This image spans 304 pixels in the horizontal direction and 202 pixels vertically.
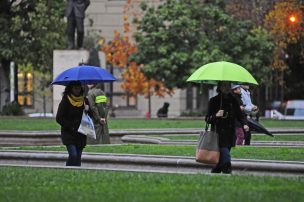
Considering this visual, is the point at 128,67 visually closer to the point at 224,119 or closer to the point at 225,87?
the point at 225,87

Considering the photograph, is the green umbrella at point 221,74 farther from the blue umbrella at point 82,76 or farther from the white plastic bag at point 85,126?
the blue umbrella at point 82,76

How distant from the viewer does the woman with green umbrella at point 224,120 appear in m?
14.3

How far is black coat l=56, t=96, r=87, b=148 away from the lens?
15305 mm

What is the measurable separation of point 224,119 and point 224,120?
0.06ft

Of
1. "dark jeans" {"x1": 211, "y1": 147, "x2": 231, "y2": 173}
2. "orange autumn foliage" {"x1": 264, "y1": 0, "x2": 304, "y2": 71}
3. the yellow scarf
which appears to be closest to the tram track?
"dark jeans" {"x1": 211, "y1": 147, "x2": 231, "y2": 173}

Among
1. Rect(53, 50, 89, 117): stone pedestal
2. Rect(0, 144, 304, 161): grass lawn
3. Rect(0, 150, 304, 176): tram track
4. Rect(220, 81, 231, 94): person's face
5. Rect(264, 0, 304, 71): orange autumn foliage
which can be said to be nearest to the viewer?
Rect(220, 81, 231, 94): person's face

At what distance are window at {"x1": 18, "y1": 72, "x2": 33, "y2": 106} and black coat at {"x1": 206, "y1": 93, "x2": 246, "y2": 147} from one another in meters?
45.2

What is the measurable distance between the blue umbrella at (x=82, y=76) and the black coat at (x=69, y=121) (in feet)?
2.17

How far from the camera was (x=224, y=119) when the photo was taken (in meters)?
14.3

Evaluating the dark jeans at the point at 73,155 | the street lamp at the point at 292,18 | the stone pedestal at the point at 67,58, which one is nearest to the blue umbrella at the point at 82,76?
the dark jeans at the point at 73,155

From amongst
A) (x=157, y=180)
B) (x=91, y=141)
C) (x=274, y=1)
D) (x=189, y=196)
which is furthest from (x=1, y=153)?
(x=274, y=1)

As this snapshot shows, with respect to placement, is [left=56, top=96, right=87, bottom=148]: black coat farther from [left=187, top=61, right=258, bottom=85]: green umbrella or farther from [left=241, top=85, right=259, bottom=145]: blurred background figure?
[left=241, top=85, right=259, bottom=145]: blurred background figure

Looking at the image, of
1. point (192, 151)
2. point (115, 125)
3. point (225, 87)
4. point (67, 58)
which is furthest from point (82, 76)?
point (67, 58)

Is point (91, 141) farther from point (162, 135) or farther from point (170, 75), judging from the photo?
point (170, 75)
